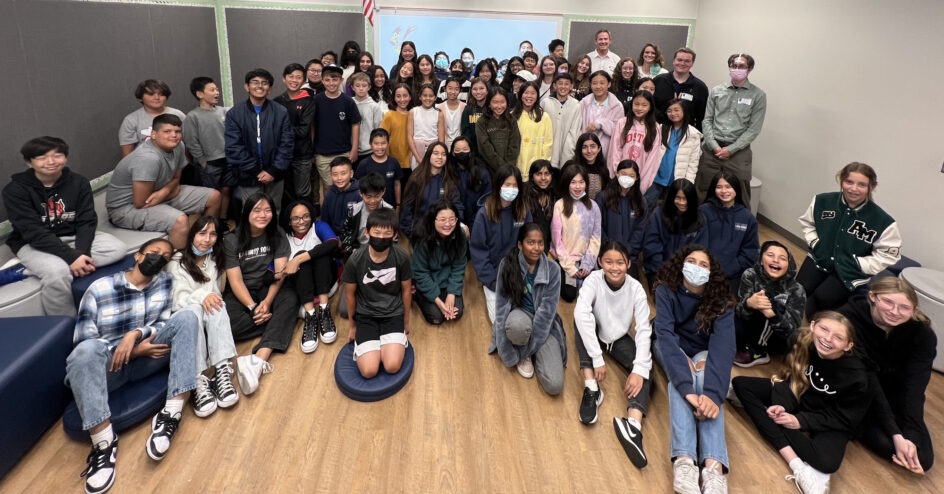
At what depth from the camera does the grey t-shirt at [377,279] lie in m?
3.39

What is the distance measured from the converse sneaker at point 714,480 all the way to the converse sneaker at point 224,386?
2.50 meters

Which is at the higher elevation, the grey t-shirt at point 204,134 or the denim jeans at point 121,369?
the grey t-shirt at point 204,134

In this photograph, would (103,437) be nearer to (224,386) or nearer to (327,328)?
(224,386)

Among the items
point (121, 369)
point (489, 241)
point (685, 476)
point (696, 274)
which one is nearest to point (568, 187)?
point (489, 241)

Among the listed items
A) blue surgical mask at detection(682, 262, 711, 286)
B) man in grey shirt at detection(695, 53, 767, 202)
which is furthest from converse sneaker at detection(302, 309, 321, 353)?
man in grey shirt at detection(695, 53, 767, 202)

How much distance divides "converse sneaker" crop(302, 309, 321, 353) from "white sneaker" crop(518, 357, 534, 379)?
4.48 ft

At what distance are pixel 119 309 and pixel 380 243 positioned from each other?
143 cm

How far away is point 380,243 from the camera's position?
3.30 m

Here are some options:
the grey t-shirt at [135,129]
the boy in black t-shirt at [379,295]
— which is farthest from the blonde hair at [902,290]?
the grey t-shirt at [135,129]

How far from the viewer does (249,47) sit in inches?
289

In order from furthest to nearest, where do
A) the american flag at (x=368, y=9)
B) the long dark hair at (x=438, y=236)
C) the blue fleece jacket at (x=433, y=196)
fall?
the american flag at (x=368, y=9) → the blue fleece jacket at (x=433, y=196) → the long dark hair at (x=438, y=236)

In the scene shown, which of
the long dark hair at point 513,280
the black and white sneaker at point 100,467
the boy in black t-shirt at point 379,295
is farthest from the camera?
the long dark hair at point 513,280

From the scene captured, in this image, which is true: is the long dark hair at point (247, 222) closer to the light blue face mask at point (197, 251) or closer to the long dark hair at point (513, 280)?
the light blue face mask at point (197, 251)

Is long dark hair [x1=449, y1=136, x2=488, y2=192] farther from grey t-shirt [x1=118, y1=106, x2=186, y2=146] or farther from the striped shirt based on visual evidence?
grey t-shirt [x1=118, y1=106, x2=186, y2=146]
